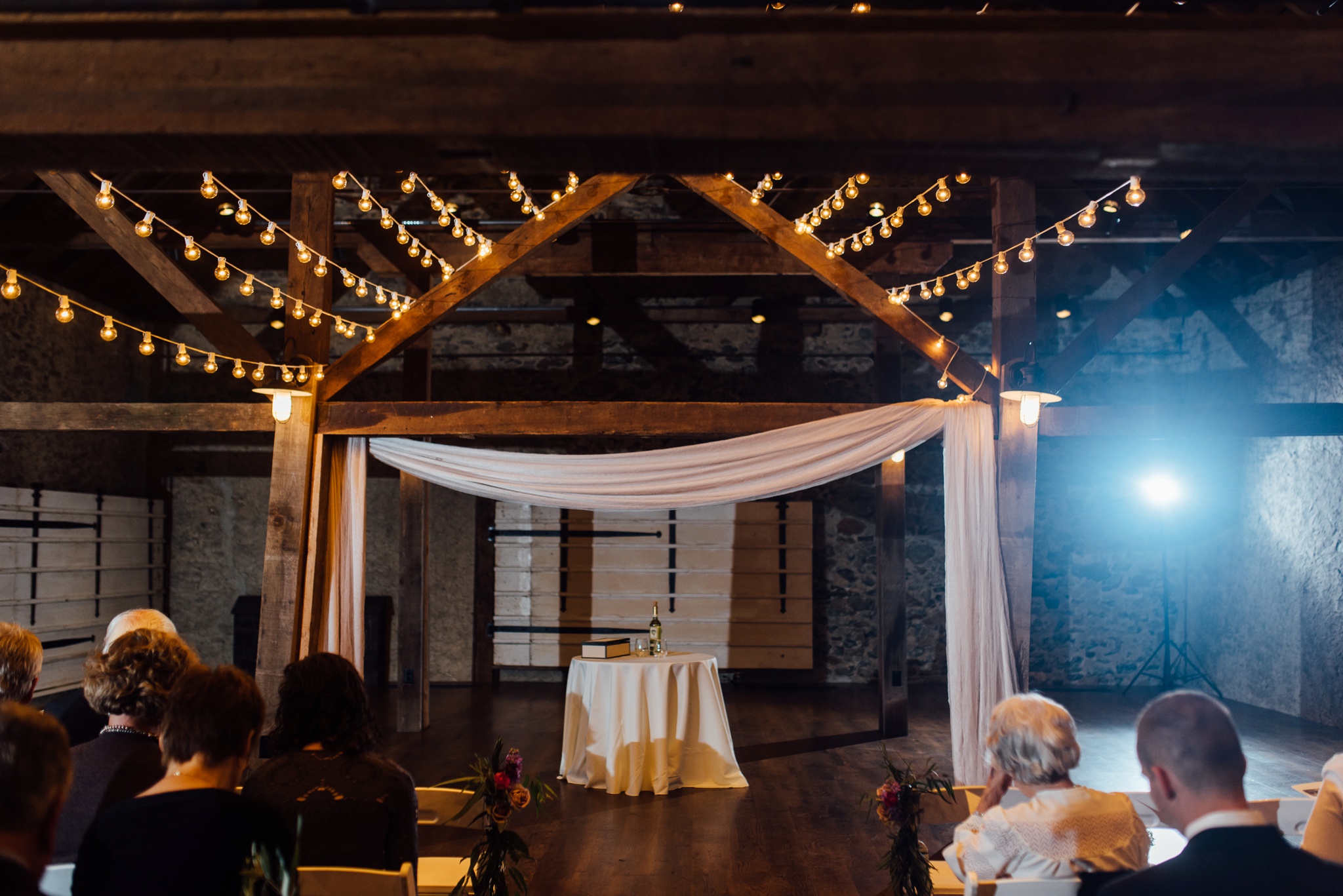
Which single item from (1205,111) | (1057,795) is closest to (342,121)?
(1205,111)

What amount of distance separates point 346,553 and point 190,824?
3.97 metres

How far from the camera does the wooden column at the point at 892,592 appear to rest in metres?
6.71

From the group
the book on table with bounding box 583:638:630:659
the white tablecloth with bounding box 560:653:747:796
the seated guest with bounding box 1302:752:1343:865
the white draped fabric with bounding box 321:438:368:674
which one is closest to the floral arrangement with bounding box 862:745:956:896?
the seated guest with bounding box 1302:752:1343:865

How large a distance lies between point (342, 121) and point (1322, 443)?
763cm

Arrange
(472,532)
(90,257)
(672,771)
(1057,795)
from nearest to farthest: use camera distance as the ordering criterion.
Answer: (1057,795) < (672,771) < (90,257) < (472,532)

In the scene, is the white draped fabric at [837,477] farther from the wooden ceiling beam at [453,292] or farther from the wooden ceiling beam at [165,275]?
the wooden ceiling beam at [165,275]

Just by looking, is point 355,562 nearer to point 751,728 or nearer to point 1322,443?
point 751,728

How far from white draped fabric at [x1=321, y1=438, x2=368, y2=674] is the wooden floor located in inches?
29.3

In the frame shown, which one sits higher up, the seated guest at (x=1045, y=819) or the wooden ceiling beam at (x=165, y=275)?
the wooden ceiling beam at (x=165, y=275)

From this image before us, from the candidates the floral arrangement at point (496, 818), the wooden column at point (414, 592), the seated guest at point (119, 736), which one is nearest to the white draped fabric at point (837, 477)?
the wooden column at point (414, 592)

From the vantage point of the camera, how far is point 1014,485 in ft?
17.0

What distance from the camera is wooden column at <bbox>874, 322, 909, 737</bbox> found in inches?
264

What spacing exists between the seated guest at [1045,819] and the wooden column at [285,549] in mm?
4123

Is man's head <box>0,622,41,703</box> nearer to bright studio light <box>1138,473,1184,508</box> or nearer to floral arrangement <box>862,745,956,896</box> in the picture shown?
floral arrangement <box>862,745,956,896</box>
